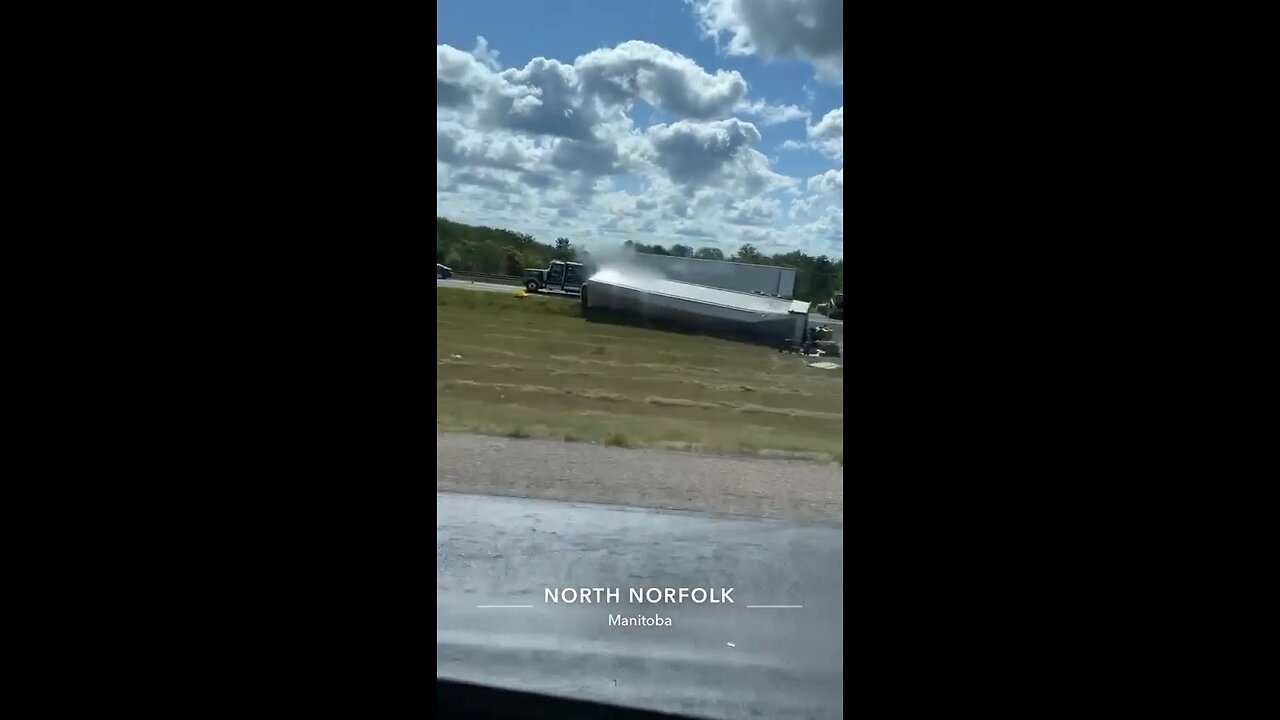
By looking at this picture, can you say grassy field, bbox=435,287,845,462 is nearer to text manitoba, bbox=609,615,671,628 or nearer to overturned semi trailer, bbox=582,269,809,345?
overturned semi trailer, bbox=582,269,809,345

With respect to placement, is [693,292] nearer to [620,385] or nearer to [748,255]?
[748,255]

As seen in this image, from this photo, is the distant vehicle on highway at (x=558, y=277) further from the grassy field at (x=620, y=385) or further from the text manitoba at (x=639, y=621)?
the text manitoba at (x=639, y=621)

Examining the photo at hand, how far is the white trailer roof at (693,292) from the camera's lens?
2.00 metres

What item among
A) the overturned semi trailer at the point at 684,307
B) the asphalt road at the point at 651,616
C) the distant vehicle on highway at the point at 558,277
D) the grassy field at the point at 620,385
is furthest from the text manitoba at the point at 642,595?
the distant vehicle on highway at the point at 558,277

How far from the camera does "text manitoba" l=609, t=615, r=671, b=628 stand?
1698 millimetres

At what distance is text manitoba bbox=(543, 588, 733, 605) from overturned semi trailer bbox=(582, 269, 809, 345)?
63cm

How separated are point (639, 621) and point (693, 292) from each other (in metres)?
0.80

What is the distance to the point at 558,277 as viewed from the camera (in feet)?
6.79

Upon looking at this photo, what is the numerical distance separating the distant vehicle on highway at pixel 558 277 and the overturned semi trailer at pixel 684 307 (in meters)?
0.03

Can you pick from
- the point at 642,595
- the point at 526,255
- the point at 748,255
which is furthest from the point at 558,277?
the point at 642,595
